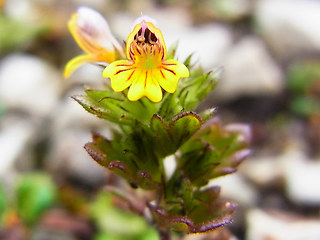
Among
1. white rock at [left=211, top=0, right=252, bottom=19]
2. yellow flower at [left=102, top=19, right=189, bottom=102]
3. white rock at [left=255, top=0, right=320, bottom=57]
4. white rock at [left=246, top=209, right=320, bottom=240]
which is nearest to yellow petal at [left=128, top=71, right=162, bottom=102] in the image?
yellow flower at [left=102, top=19, right=189, bottom=102]

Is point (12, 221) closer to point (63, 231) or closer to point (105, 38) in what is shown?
point (63, 231)

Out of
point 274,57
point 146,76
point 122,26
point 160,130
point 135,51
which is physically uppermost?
point 122,26

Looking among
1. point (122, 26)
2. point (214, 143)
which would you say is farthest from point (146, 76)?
point (122, 26)

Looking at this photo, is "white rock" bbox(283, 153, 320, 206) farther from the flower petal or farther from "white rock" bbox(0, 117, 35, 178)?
"white rock" bbox(0, 117, 35, 178)

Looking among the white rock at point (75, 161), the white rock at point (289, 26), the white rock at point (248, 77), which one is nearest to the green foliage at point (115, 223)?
the white rock at point (75, 161)

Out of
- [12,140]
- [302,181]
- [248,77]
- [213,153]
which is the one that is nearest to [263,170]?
[302,181]

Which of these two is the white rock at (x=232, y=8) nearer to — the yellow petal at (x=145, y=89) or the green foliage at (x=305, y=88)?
the green foliage at (x=305, y=88)
